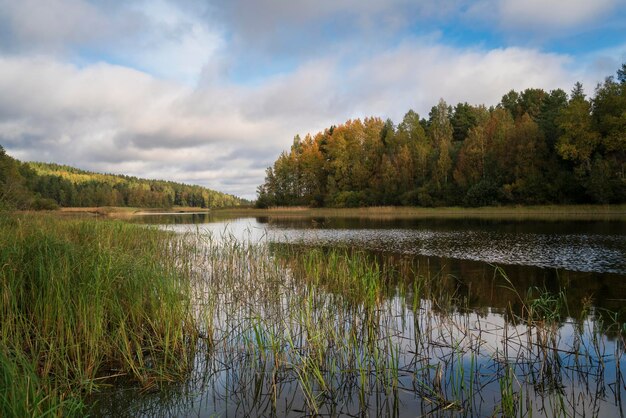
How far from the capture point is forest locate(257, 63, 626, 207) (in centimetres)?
4466

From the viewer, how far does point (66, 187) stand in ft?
369

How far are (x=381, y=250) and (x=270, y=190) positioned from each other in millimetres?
66714

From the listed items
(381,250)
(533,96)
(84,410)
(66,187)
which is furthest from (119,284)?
(66,187)

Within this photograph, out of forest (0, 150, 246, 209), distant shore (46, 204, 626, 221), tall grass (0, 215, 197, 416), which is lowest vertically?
tall grass (0, 215, 197, 416)

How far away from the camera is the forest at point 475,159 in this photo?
44656 millimetres

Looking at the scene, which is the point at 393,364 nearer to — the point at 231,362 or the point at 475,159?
the point at 231,362

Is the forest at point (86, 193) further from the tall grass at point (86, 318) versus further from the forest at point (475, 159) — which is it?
the forest at point (475, 159)

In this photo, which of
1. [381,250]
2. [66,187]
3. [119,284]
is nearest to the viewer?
[119,284]

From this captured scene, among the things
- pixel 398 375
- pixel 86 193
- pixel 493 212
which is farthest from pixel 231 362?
pixel 86 193

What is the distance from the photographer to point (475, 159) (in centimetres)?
5634

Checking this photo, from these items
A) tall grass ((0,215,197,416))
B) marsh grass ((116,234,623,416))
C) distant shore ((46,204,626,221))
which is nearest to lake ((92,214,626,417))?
marsh grass ((116,234,623,416))

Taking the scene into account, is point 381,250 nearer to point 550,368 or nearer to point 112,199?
point 550,368

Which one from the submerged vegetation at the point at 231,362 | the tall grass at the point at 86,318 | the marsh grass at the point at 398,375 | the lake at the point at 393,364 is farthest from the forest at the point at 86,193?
the marsh grass at the point at 398,375

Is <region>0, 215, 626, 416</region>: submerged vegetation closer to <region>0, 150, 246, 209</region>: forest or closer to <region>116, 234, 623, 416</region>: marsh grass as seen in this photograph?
<region>116, 234, 623, 416</region>: marsh grass
